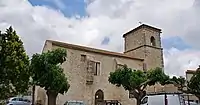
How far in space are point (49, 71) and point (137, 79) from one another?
415 inches

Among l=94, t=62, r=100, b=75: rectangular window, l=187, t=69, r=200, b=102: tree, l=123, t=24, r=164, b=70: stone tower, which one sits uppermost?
l=123, t=24, r=164, b=70: stone tower

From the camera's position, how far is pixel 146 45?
42.8 m

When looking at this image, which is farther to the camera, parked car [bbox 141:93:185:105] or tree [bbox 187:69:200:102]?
tree [bbox 187:69:200:102]

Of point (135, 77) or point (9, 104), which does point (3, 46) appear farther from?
point (135, 77)

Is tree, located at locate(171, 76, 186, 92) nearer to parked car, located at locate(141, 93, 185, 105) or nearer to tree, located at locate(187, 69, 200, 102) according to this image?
tree, located at locate(187, 69, 200, 102)

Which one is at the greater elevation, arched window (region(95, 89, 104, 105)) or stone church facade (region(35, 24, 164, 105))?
stone church facade (region(35, 24, 164, 105))

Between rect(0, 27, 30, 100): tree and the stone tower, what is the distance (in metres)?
24.7

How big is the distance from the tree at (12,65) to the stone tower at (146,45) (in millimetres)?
24651

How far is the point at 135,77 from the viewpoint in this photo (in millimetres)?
30016

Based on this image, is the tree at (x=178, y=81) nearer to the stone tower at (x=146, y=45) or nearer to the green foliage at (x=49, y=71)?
the stone tower at (x=146, y=45)

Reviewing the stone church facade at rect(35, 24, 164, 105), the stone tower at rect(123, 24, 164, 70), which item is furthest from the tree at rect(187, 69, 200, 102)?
the stone tower at rect(123, 24, 164, 70)

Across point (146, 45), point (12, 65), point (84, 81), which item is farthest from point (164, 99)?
point (146, 45)

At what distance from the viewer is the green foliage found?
24.1m

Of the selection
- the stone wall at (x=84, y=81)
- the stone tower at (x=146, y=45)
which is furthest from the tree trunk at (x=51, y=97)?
the stone tower at (x=146, y=45)
